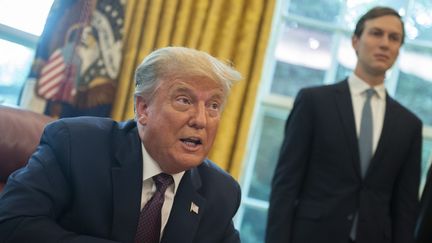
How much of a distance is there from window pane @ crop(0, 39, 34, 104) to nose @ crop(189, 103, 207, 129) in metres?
1.88

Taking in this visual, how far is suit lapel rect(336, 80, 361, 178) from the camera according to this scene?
2.56 m

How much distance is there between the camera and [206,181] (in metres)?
1.79

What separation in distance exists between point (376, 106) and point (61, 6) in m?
1.81

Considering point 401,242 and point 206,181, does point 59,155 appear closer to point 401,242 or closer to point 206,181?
point 206,181

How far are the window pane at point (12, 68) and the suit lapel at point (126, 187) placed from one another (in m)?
1.70

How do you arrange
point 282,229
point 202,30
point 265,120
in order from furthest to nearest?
point 265,120
point 202,30
point 282,229

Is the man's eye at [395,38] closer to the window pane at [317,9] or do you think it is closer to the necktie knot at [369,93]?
the necktie knot at [369,93]

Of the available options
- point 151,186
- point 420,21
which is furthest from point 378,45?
point 151,186

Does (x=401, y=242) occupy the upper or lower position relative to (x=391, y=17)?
lower

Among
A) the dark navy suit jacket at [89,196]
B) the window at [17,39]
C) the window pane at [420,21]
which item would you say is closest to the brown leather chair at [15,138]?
the dark navy suit jacket at [89,196]

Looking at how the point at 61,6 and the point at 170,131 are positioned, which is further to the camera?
the point at 61,6

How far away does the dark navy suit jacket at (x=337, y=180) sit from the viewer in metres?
2.54

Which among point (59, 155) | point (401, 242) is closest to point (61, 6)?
point (59, 155)

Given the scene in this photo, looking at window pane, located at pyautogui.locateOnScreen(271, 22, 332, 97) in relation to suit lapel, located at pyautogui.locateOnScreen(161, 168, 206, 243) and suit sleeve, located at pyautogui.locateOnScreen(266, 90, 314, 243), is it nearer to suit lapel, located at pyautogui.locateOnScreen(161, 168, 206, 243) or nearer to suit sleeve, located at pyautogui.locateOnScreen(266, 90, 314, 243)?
suit sleeve, located at pyautogui.locateOnScreen(266, 90, 314, 243)
